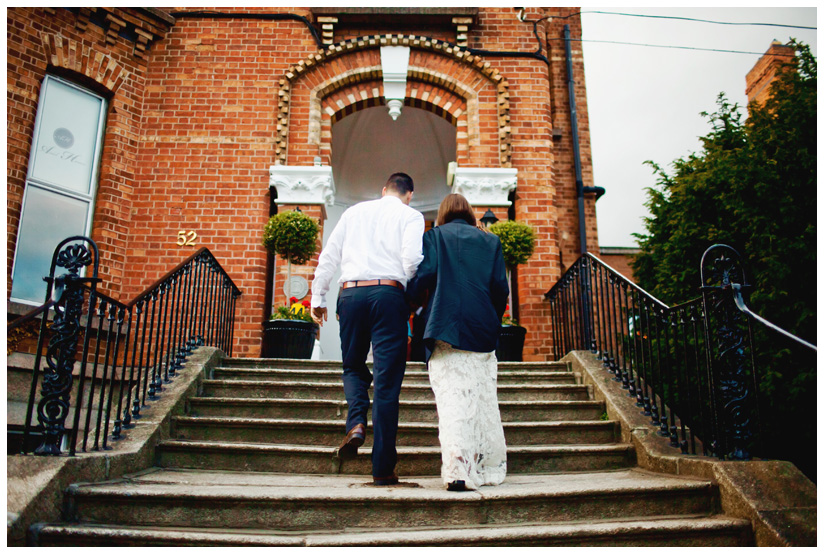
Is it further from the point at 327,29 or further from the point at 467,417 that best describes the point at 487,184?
the point at 467,417

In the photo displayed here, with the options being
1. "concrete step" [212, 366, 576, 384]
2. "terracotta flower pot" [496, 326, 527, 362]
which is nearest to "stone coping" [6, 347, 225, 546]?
"concrete step" [212, 366, 576, 384]

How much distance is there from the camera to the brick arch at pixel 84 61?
6551 millimetres

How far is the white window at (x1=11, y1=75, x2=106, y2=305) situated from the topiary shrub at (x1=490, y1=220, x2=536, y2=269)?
175 inches

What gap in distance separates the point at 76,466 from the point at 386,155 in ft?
25.3

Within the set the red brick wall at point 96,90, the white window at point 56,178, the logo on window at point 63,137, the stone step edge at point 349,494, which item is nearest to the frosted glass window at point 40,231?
the white window at point 56,178

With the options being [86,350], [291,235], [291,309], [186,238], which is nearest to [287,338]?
[291,309]

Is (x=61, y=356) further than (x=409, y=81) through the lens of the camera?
No

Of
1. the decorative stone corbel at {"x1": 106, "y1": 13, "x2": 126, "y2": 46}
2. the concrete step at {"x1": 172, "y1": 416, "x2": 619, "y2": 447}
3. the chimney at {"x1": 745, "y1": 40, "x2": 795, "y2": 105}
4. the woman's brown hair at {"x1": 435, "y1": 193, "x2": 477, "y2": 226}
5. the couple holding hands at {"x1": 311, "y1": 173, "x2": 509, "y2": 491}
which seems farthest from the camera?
the chimney at {"x1": 745, "y1": 40, "x2": 795, "y2": 105}

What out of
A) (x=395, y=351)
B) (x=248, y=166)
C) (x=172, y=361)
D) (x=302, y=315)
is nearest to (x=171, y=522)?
(x=395, y=351)

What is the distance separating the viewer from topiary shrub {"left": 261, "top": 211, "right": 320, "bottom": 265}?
6016 mm

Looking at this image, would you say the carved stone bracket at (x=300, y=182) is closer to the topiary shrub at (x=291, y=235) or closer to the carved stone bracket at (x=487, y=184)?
the topiary shrub at (x=291, y=235)

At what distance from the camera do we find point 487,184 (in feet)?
23.6

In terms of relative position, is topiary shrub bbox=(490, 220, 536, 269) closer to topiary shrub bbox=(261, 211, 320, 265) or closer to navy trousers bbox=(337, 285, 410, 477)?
topiary shrub bbox=(261, 211, 320, 265)

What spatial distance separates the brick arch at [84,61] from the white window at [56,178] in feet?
0.63
